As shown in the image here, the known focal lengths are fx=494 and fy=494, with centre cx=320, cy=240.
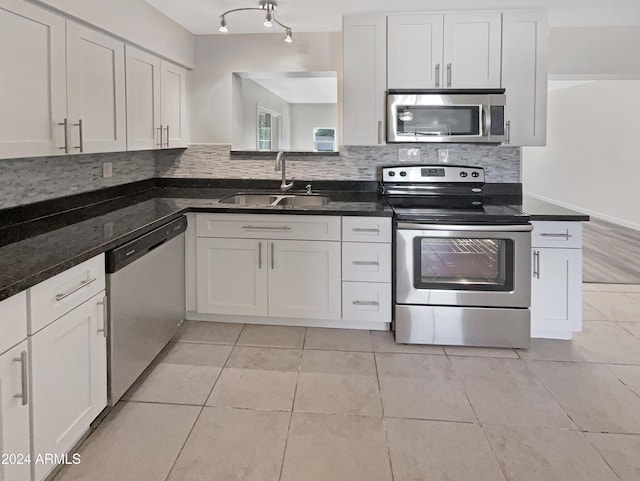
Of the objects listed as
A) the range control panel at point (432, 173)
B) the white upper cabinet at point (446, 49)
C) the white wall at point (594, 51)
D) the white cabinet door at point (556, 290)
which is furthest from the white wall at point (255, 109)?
the white cabinet door at point (556, 290)

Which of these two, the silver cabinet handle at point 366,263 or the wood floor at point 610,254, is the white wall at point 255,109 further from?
the wood floor at point 610,254

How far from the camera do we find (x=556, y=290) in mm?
3148

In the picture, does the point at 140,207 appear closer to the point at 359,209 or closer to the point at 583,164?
the point at 359,209

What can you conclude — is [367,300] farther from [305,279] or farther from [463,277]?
[463,277]

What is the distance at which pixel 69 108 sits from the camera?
2.30 m

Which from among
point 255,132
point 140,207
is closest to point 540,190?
point 255,132

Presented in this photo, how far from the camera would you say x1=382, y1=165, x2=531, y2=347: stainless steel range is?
3029 mm

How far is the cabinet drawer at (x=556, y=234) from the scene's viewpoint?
3068 mm

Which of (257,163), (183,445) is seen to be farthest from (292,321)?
(183,445)

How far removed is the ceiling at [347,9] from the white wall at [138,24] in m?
0.09

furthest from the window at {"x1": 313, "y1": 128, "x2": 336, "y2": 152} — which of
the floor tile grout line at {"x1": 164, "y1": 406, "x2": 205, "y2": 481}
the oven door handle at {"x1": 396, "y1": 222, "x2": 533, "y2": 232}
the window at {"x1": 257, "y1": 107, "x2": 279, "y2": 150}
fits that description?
the floor tile grout line at {"x1": 164, "y1": 406, "x2": 205, "y2": 481}

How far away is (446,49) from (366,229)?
4.42 feet

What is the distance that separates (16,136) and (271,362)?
5.71 feet

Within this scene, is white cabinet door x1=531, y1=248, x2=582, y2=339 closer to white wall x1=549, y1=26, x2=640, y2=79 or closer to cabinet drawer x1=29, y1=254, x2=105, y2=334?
white wall x1=549, y1=26, x2=640, y2=79
